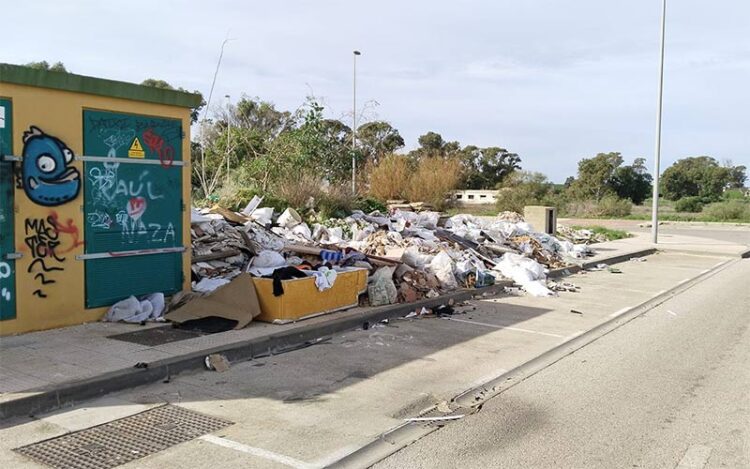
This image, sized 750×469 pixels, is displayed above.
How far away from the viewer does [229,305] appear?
862 centimetres

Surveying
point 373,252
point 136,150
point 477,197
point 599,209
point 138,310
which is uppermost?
point 136,150

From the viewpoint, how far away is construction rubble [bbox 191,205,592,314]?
1056 centimetres

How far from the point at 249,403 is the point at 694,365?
5203 millimetres

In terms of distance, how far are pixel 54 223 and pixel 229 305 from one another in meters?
2.37

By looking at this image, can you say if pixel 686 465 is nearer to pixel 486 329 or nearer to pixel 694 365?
pixel 694 365

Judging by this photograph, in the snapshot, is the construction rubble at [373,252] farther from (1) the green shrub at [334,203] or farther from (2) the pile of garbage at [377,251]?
(1) the green shrub at [334,203]

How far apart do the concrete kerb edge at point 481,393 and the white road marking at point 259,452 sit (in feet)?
0.76

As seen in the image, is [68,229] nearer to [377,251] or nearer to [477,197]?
[377,251]

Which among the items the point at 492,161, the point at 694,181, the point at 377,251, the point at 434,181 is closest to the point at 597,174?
the point at 492,161

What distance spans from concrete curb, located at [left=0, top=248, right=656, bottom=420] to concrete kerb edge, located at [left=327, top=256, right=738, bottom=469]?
257cm

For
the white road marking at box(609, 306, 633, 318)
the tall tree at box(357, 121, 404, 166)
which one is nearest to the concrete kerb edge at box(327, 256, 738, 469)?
the white road marking at box(609, 306, 633, 318)

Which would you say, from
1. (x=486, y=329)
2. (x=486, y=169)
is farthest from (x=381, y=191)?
(x=486, y=169)

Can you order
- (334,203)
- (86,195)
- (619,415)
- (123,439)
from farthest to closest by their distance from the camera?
(334,203)
(86,195)
(619,415)
(123,439)

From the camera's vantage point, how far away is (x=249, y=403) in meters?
5.89
